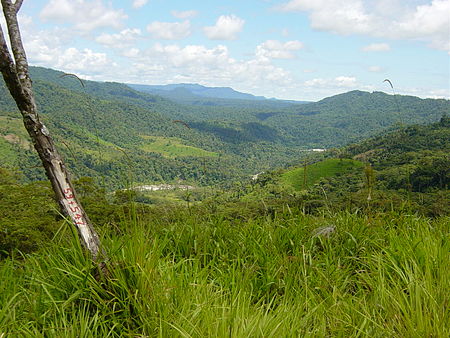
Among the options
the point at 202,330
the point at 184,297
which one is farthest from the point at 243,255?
the point at 202,330

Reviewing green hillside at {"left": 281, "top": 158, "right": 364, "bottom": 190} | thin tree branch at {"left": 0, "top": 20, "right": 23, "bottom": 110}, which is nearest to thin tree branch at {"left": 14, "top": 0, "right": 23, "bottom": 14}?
thin tree branch at {"left": 0, "top": 20, "right": 23, "bottom": 110}

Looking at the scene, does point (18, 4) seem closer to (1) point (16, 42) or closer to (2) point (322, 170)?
(1) point (16, 42)

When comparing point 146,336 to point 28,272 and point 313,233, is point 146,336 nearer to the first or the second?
point 28,272

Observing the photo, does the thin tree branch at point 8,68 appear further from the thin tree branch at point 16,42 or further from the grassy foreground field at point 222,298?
the grassy foreground field at point 222,298

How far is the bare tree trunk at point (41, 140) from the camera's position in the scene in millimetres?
2273

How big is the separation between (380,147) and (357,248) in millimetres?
99124

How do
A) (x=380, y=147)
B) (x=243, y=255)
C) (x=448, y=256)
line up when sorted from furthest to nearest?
(x=380, y=147)
(x=243, y=255)
(x=448, y=256)

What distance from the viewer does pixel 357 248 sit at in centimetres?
343

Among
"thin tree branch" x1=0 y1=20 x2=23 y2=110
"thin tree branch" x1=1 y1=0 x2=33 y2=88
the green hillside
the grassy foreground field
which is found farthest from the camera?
the green hillside

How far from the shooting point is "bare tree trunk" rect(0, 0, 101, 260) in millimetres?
2273

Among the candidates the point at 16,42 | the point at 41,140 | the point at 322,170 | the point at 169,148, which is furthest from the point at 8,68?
the point at 169,148

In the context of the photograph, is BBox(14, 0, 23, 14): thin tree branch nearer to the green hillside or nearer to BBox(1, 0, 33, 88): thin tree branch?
BBox(1, 0, 33, 88): thin tree branch

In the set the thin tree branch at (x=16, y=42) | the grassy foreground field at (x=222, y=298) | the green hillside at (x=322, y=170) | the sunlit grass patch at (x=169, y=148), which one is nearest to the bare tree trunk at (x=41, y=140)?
the thin tree branch at (x=16, y=42)

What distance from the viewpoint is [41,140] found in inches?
91.0
